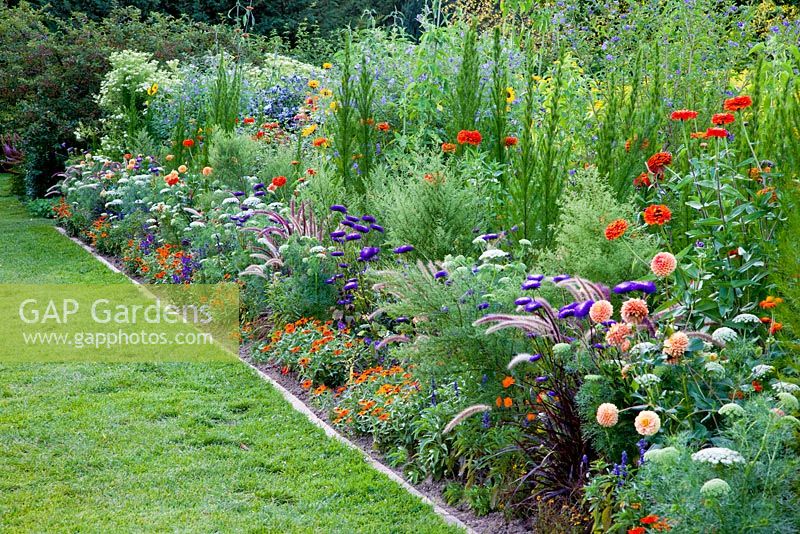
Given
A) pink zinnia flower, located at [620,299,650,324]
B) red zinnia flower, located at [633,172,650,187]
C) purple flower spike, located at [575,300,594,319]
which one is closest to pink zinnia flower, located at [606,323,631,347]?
pink zinnia flower, located at [620,299,650,324]

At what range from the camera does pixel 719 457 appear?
2488 mm

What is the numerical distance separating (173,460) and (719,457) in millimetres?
2844

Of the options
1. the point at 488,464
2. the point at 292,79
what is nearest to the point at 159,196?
the point at 292,79

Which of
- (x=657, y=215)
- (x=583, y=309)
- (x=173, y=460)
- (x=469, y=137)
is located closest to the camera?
(x=583, y=309)

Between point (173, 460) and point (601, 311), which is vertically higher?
point (601, 311)

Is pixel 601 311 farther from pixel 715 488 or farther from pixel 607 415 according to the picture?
pixel 715 488

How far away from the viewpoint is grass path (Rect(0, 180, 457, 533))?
147 inches

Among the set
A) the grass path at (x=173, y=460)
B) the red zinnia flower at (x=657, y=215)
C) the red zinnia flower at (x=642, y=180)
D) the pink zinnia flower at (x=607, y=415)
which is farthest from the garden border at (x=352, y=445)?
the red zinnia flower at (x=642, y=180)

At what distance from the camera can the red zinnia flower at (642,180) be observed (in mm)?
4555

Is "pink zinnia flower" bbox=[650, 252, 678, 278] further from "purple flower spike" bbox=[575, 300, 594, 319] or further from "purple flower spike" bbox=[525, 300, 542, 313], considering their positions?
"purple flower spike" bbox=[525, 300, 542, 313]

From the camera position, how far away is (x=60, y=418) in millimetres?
4941

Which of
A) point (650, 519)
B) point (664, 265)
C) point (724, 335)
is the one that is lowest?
point (650, 519)

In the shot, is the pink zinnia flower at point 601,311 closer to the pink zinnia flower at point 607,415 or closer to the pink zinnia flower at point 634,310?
the pink zinnia flower at point 634,310

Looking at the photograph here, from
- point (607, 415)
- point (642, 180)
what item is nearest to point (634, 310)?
point (607, 415)
